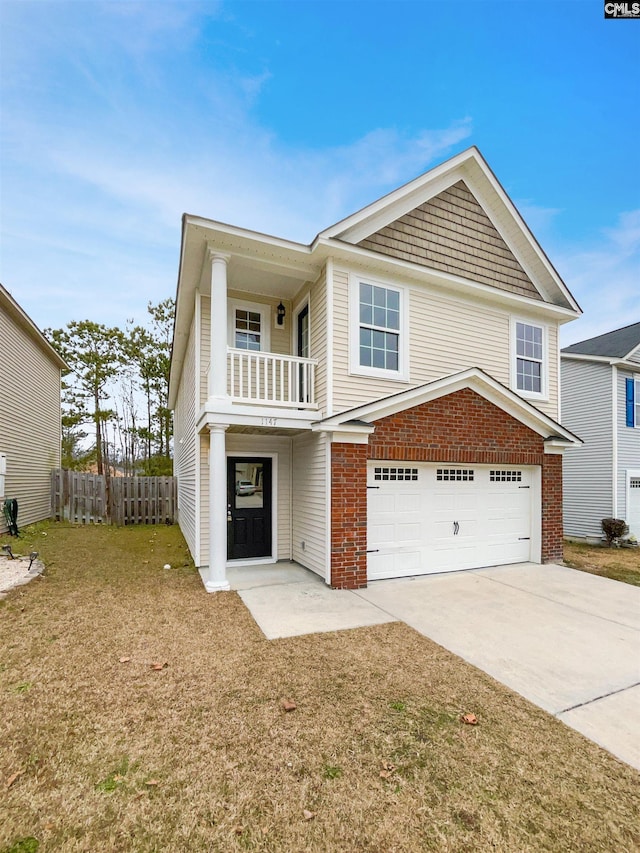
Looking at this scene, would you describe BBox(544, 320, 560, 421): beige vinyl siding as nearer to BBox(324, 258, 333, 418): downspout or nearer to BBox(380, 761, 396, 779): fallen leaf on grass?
BBox(324, 258, 333, 418): downspout

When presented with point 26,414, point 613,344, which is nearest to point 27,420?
point 26,414

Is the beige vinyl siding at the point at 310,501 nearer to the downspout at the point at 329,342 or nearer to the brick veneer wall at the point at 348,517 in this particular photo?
the brick veneer wall at the point at 348,517

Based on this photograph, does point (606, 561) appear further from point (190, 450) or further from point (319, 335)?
point (190, 450)

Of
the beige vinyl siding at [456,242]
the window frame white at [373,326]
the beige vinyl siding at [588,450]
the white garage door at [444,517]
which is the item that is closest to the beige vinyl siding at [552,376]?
the beige vinyl siding at [456,242]

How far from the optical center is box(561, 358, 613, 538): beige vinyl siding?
13.0 metres

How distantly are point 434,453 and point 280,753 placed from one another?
5646 millimetres

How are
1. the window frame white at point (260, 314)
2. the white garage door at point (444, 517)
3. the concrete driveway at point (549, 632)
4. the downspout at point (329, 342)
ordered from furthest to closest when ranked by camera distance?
1. the window frame white at point (260, 314)
2. the white garage door at point (444, 517)
3. the downspout at point (329, 342)
4. the concrete driveway at point (549, 632)

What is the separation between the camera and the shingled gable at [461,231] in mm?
7582

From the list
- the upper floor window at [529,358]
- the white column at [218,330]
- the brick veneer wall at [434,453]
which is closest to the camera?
the white column at [218,330]

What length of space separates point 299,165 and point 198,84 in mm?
4868

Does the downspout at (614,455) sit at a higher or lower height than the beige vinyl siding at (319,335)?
lower

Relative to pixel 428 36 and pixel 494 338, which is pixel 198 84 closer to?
pixel 428 36

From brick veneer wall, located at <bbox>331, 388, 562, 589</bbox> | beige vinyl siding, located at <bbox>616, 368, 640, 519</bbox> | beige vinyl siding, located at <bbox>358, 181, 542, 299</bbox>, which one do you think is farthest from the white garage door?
beige vinyl siding, located at <bbox>616, 368, 640, 519</bbox>

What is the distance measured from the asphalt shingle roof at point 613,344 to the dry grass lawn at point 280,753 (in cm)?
1334
